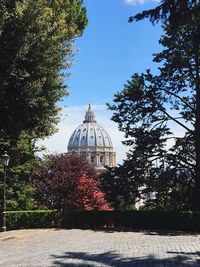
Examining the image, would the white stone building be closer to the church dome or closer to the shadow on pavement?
the church dome

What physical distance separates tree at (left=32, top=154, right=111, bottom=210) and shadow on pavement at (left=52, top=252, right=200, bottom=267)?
18.8 m

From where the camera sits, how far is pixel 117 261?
1255 centimetres

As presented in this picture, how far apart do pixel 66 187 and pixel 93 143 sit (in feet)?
399

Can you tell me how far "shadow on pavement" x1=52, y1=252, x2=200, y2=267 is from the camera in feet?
39.2

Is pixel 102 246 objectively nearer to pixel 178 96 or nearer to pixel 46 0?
pixel 46 0

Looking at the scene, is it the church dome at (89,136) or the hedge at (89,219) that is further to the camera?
the church dome at (89,136)

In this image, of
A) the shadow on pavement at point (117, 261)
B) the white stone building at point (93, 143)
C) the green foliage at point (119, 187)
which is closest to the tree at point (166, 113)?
the green foliage at point (119, 187)

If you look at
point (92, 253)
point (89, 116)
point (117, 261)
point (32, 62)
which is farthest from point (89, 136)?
point (117, 261)

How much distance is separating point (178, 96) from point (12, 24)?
16.3m

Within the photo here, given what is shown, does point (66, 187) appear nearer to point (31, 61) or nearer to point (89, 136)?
point (31, 61)

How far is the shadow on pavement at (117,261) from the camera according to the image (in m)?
12.0

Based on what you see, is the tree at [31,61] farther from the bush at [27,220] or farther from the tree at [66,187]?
the tree at [66,187]

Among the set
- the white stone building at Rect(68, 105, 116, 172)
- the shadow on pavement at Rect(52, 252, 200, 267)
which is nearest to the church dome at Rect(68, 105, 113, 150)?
the white stone building at Rect(68, 105, 116, 172)

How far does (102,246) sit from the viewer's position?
1592 cm
